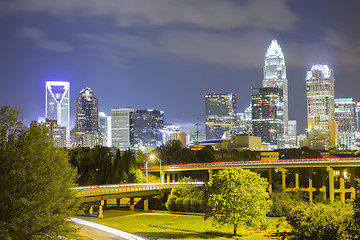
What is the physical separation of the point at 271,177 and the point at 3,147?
10241 cm

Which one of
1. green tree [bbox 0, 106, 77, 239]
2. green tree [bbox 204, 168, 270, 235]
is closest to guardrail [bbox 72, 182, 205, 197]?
green tree [bbox 204, 168, 270, 235]

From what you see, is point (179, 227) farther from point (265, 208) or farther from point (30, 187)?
point (30, 187)

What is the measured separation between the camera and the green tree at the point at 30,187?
135 feet

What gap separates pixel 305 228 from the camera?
49.0 m

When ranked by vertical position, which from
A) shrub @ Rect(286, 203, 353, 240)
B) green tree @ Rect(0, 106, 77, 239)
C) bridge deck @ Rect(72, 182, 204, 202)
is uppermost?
green tree @ Rect(0, 106, 77, 239)

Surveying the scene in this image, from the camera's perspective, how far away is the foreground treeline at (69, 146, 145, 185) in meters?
147

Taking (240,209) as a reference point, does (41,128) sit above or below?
above

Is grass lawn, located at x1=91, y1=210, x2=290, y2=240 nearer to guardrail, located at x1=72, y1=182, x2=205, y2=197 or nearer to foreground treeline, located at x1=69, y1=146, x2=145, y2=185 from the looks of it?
guardrail, located at x1=72, y1=182, x2=205, y2=197

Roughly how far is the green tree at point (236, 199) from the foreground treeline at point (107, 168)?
239ft

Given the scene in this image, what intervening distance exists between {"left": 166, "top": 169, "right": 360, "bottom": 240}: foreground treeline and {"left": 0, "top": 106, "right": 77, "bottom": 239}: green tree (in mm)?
23745

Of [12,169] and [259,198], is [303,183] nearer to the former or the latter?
[259,198]

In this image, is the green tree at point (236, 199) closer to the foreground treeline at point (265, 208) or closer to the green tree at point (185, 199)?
the foreground treeline at point (265, 208)

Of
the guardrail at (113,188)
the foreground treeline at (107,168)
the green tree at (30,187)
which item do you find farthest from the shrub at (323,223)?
the foreground treeline at (107,168)

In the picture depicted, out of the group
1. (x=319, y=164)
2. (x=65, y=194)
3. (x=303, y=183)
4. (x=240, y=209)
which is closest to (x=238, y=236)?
(x=240, y=209)
